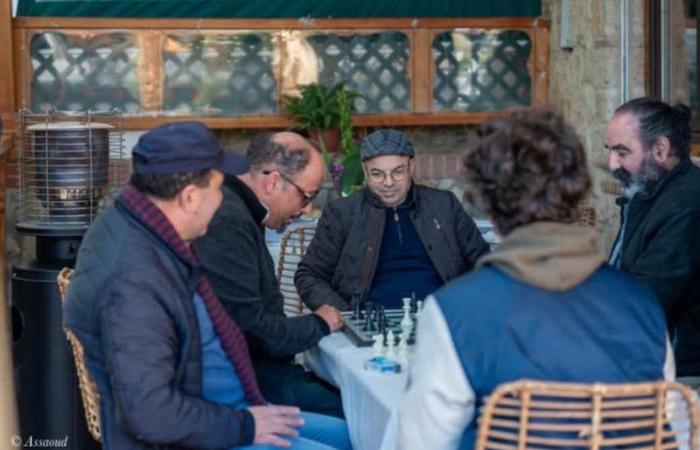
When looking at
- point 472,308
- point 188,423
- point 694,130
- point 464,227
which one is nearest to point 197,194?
point 188,423

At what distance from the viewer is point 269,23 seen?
7.07m

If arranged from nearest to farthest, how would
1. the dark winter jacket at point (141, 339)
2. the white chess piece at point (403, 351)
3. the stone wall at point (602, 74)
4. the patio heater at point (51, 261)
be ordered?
the dark winter jacket at point (141, 339)
the white chess piece at point (403, 351)
the patio heater at point (51, 261)
the stone wall at point (602, 74)

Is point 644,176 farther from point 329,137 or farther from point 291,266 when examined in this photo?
point 329,137

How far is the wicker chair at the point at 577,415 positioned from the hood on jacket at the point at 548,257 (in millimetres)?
201

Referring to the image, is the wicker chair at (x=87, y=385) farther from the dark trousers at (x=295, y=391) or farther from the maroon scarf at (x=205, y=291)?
the dark trousers at (x=295, y=391)

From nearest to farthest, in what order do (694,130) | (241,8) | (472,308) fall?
(472,308) < (694,130) < (241,8)

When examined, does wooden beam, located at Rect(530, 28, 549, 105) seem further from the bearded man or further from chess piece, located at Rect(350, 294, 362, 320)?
chess piece, located at Rect(350, 294, 362, 320)

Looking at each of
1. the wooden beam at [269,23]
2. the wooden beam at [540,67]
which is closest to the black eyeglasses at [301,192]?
the wooden beam at [269,23]

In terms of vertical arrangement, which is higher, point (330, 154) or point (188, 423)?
point (330, 154)

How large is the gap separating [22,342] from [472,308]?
8.48ft

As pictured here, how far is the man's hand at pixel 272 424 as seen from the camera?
3057mm

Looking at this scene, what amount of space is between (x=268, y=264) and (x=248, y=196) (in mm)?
207

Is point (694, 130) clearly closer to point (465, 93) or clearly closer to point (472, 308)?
point (465, 93)

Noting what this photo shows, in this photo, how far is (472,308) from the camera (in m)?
2.41
